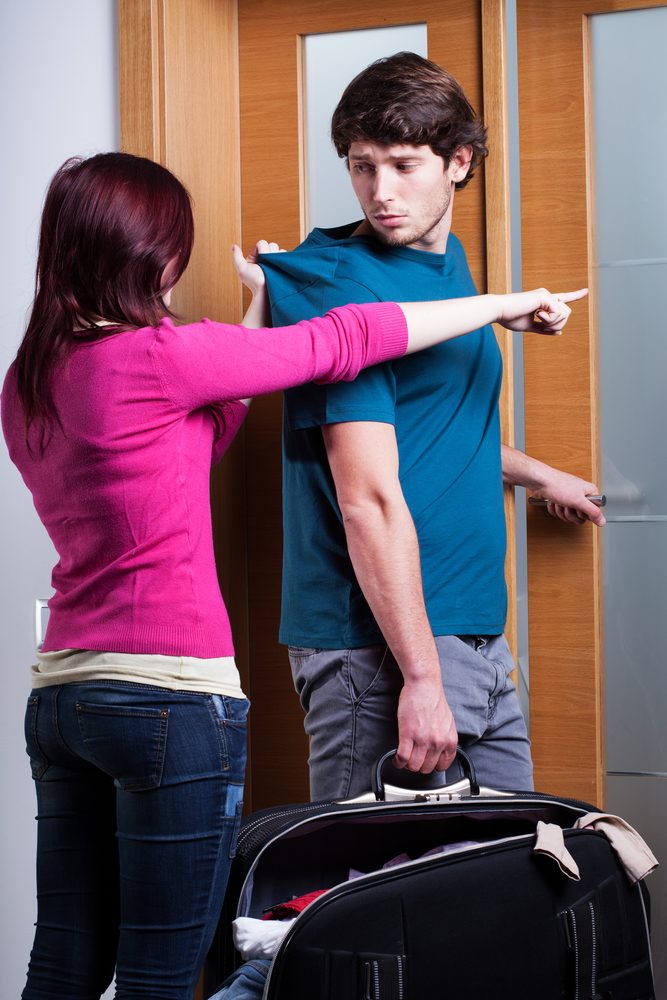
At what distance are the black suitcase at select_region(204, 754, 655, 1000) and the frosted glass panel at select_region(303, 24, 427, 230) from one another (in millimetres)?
1146

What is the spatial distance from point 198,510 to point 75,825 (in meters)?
0.36

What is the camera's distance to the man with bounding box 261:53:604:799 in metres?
1.29

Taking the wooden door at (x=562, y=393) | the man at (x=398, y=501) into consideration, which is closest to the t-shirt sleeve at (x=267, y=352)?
the man at (x=398, y=501)

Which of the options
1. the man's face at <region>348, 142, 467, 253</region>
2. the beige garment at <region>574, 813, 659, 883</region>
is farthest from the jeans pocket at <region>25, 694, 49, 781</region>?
the man's face at <region>348, 142, 467, 253</region>

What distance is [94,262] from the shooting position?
109 cm

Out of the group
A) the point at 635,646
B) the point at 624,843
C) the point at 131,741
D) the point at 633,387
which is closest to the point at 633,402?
the point at 633,387

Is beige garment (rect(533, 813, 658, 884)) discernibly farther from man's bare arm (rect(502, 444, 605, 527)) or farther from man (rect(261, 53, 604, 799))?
man's bare arm (rect(502, 444, 605, 527))

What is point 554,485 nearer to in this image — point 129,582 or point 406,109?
point 406,109

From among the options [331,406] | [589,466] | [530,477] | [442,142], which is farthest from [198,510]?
[589,466]

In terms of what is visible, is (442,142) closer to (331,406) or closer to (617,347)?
(331,406)

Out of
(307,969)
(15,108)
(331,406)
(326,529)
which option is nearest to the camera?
(307,969)

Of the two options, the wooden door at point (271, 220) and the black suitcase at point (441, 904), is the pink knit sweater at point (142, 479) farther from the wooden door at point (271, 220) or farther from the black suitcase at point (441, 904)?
the wooden door at point (271, 220)

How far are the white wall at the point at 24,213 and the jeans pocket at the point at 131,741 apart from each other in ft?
2.57

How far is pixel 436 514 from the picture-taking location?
1.39 meters
